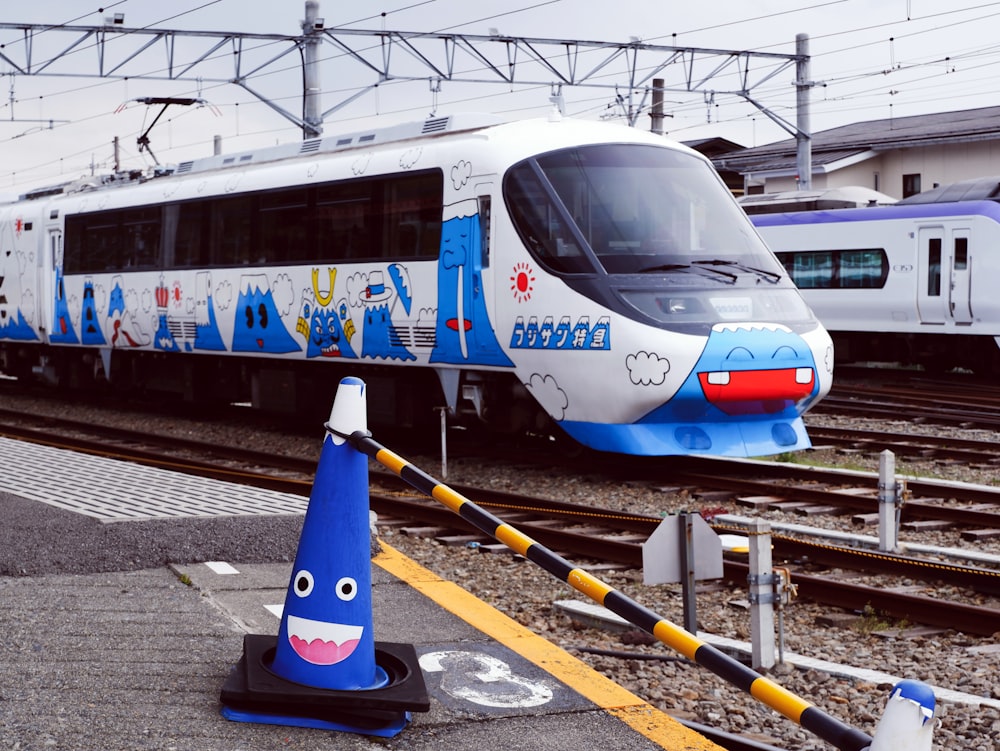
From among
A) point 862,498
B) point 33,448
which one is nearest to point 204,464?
point 33,448

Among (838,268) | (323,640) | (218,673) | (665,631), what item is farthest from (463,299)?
(838,268)

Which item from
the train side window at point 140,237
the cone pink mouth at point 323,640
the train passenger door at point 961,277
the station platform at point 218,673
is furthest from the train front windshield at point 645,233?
the train passenger door at point 961,277

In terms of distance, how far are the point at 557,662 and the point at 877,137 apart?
4001cm

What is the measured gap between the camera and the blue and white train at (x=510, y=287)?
34.3 ft

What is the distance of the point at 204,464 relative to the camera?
12.7 meters

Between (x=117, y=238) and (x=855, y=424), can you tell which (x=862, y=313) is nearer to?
(x=855, y=424)

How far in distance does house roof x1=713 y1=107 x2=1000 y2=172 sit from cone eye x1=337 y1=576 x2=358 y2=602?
36.1 metres

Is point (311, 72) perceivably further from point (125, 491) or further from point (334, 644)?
point (334, 644)

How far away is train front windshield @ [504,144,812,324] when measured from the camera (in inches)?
416

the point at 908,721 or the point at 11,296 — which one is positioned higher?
the point at 11,296

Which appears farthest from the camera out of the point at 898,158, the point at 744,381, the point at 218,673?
the point at 898,158

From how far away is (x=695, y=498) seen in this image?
1046 centimetres

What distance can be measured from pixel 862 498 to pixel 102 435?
9224mm

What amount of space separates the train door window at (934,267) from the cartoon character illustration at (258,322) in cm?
1200
